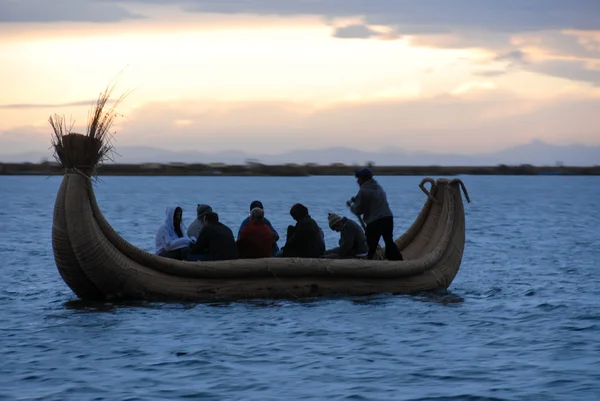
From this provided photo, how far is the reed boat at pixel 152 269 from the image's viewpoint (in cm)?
1298

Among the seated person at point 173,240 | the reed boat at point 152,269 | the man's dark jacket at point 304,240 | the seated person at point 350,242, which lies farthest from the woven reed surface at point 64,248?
the seated person at point 350,242

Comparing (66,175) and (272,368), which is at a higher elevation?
(66,175)

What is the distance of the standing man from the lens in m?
15.0

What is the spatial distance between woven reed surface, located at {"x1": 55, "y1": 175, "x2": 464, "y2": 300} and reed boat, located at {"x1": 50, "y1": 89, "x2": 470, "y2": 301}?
1 cm

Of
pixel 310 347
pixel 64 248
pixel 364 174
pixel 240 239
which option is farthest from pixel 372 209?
pixel 64 248

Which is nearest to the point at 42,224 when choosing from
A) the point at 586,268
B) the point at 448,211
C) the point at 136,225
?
the point at 136,225

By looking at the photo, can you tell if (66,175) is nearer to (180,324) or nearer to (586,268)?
(180,324)

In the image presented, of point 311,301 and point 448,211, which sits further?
point 448,211

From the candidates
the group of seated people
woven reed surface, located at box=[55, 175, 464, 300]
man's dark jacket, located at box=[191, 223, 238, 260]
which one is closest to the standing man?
the group of seated people

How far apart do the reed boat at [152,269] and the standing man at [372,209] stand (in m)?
0.33

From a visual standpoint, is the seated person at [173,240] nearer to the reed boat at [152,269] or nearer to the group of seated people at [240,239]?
the group of seated people at [240,239]

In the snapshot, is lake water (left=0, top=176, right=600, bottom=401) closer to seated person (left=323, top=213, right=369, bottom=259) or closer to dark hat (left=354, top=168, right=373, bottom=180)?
seated person (left=323, top=213, right=369, bottom=259)

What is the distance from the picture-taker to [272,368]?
1087cm

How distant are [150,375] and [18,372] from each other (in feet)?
4.63
